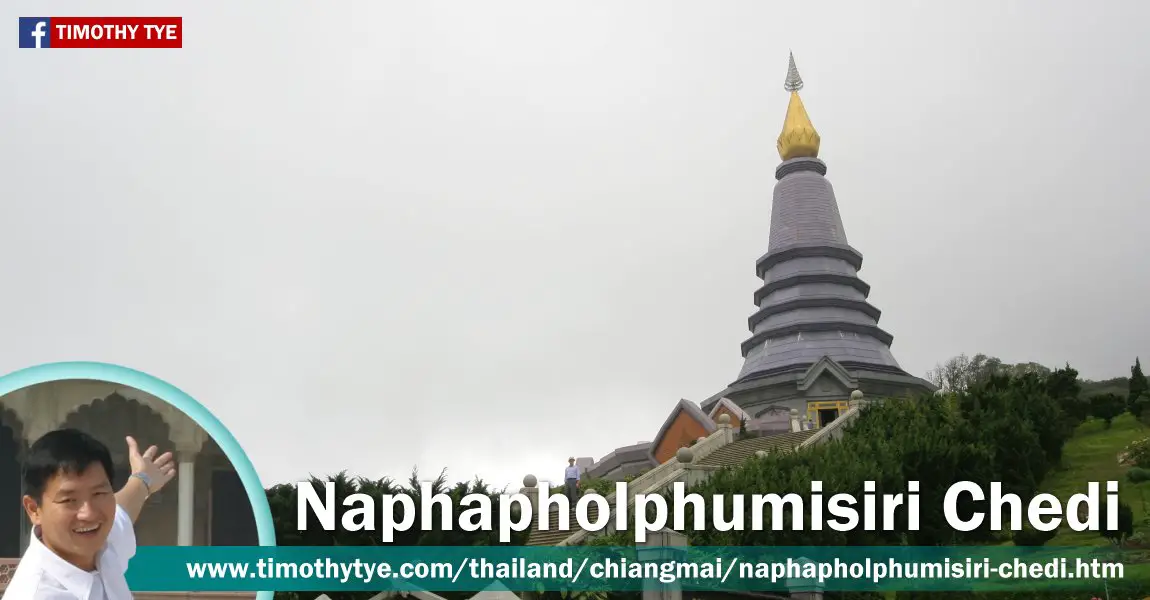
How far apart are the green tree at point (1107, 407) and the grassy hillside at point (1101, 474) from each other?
0.23 metres

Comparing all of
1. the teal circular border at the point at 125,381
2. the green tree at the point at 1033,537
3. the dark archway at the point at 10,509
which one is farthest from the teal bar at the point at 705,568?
the teal circular border at the point at 125,381

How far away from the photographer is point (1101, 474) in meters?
27.6

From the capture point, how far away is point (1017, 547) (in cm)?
2014

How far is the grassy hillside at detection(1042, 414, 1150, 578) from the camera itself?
2139cm

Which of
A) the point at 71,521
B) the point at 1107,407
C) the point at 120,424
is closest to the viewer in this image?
the point at 71,521

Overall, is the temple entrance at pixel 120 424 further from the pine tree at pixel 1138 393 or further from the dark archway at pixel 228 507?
the pine tree at pixel 1138 393

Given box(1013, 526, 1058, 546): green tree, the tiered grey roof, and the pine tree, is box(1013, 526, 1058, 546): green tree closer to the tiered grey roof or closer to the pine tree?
the pine tree

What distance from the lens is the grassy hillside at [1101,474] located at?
21.4m

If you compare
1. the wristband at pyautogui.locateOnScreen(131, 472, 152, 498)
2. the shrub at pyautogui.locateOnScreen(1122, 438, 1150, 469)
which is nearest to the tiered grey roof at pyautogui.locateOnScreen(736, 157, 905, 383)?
the shrub at pyautogui.locateOnScreen(1122, 438, 1150, 469)

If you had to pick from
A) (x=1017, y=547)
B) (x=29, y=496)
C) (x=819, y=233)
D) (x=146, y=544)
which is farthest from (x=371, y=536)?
(x=819, y=233)

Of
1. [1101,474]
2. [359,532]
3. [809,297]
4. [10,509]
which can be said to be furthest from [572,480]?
[809,297]

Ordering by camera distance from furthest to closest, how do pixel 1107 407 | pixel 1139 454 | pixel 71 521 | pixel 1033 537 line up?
pixel 1107 407, pixel 1139 454, pixel 1033 537, pixel 71 521

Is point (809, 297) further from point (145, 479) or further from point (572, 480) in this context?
point (145, 479)

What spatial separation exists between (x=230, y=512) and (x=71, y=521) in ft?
4.81
